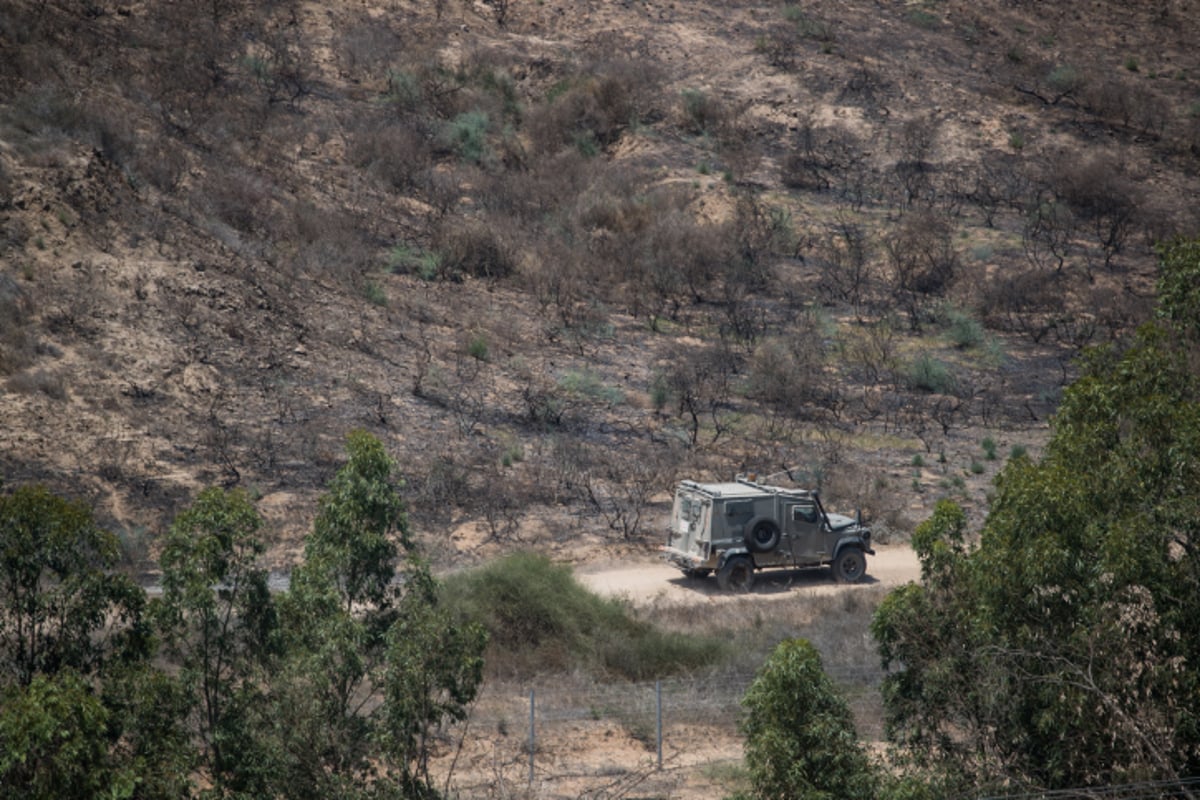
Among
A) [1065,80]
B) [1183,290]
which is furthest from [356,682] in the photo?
[1065,80]

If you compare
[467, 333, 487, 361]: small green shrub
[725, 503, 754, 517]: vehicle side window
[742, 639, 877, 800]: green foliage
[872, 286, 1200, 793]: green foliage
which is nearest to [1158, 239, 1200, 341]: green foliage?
[872, 286, 1200, 793]: green foliage

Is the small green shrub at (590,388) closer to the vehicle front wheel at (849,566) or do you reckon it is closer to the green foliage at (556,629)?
the vehicle front wheel at (849,566)

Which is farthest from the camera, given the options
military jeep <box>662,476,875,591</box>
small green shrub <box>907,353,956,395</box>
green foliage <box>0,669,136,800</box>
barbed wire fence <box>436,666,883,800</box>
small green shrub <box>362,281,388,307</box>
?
small green shrub <box>907,353,956,395</box>

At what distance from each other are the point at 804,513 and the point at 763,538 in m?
0.96

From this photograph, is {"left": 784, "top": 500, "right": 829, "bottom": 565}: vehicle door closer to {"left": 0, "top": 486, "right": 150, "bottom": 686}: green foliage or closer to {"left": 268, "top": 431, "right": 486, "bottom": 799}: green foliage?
{"left": 268, "top": 431, "right": 486, "bottom": 799}: green foliage

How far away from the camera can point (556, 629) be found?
1902 cm

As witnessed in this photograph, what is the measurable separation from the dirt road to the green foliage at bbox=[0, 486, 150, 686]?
12.5 meters

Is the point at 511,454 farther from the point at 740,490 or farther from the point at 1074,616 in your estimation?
the point at 1074,616

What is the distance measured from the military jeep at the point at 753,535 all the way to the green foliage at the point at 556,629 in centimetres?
272

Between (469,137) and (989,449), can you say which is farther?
(469,137)

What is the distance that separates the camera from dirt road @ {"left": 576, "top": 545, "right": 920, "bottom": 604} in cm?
2175

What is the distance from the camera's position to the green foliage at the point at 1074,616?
10.0 meters

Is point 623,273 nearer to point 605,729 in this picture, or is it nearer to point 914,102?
point 914,102

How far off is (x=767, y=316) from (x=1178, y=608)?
87.4 feet
